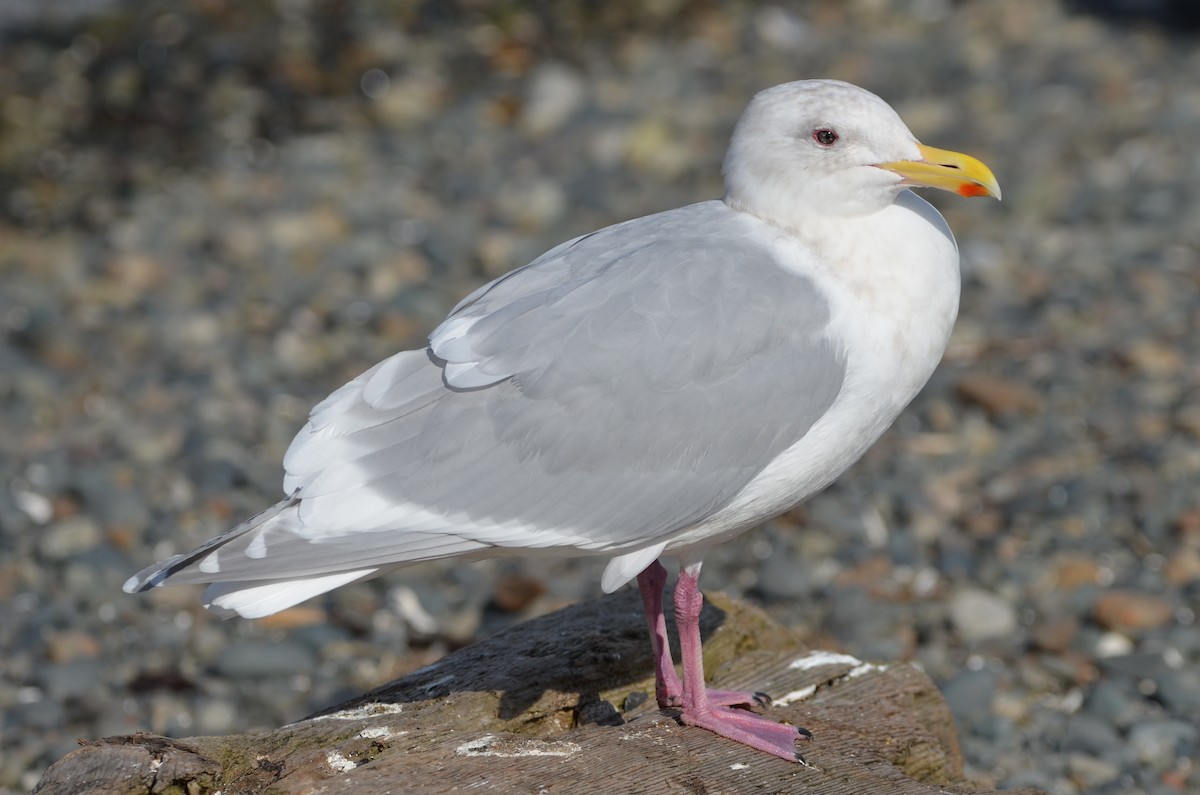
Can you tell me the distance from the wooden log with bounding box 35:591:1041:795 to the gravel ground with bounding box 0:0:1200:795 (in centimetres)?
103

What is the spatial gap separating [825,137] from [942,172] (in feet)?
1.06

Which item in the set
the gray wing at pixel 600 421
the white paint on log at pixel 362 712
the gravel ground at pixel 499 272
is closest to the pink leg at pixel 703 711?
the gray wing at pixel 600 421

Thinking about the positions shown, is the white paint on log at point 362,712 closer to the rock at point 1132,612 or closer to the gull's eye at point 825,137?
the gull's eye at point 825,137

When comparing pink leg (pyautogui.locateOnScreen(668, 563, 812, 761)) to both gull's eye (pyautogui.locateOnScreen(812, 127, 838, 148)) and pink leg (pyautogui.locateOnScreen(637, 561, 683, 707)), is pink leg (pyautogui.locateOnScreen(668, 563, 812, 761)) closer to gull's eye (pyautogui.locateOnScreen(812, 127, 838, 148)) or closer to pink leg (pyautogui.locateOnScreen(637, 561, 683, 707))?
pink leg (pyautogui.locateOnScreen(637, 561, 683, 707))

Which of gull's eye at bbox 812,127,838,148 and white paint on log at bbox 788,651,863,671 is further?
white paint on log at bbox 788,651,863,671

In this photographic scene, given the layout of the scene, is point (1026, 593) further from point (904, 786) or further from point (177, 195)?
point (177, 195)

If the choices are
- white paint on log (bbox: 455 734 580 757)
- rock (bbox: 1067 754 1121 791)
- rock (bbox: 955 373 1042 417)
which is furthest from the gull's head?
rock (bbox: 955 373 1042 417)

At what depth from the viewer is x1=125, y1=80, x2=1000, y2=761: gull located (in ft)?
13.0

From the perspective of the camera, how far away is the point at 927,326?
13.5ft

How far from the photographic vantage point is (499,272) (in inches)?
369

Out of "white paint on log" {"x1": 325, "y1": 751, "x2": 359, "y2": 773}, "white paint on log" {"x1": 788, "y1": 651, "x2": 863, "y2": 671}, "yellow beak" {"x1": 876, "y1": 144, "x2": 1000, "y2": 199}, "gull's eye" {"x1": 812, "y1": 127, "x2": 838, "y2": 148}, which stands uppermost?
"gull's eye" {"x1": 812, "y1": 127, "x2": 838, "y2": 148}

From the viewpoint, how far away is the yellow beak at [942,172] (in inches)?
161

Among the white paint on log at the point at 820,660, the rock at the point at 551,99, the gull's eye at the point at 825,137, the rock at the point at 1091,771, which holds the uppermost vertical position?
the rock at the point at 551,99

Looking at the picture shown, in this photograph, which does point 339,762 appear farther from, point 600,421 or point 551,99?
point 551,99
